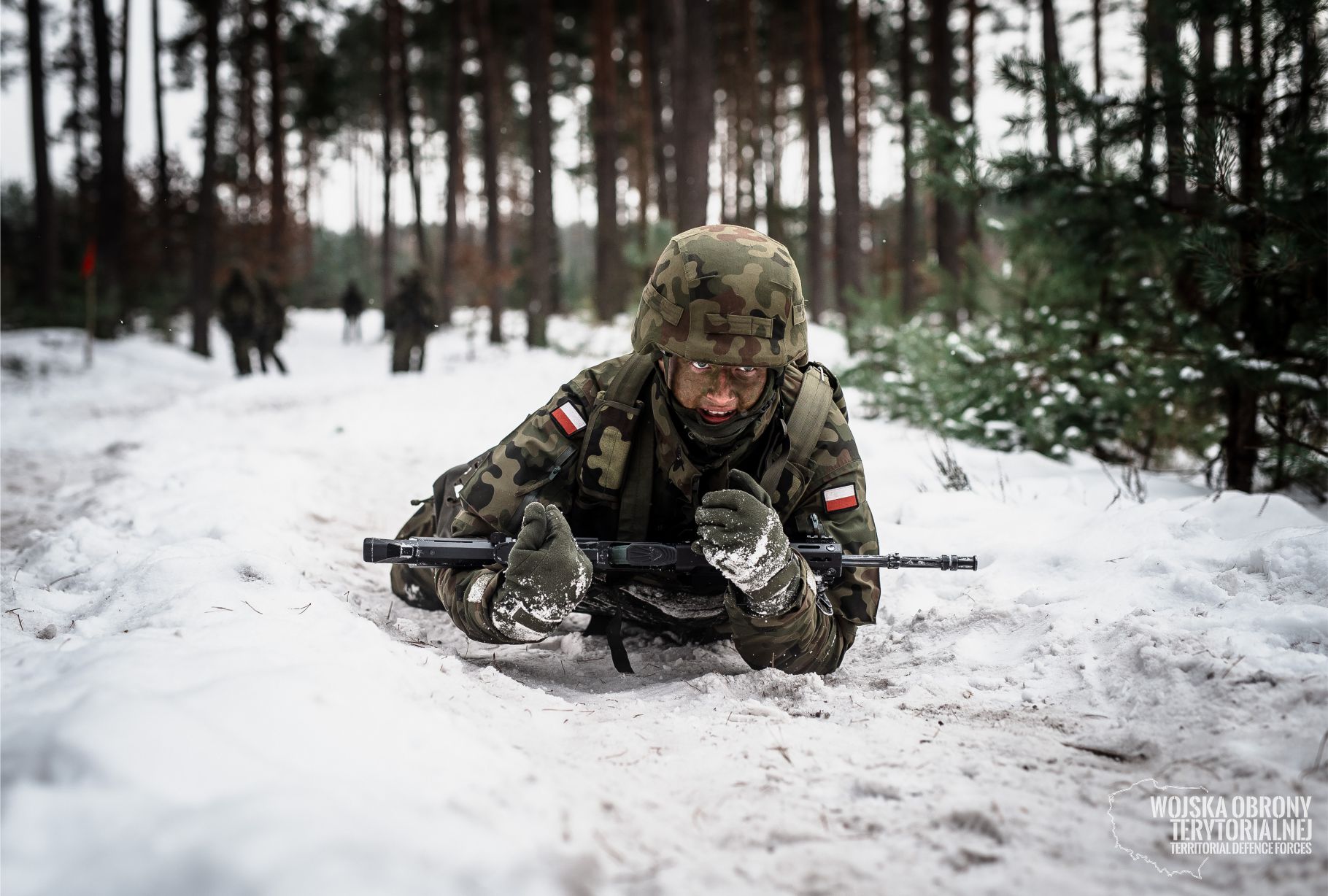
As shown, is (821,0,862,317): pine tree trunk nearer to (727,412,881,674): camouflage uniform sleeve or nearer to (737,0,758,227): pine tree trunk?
(737,0,758,227): pine tree trunk

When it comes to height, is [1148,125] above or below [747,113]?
below

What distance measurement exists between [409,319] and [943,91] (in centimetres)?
881

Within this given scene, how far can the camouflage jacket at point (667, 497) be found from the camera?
8.93 feet

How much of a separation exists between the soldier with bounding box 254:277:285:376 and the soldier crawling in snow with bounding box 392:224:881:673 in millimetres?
12662

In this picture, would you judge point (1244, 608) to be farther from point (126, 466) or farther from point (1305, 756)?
point (126, 466)

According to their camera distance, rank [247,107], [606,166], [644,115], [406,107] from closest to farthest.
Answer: [606,166], [644,115], [406,107], [247,107]

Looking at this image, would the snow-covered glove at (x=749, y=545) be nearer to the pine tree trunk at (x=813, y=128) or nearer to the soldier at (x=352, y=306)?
the pine tree trunk at (x=813, y=128)

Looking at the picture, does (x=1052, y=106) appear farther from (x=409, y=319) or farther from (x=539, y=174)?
(x=409, y=319)

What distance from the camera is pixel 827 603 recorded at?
263 centimetres

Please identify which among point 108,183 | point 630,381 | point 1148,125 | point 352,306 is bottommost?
point 630,381

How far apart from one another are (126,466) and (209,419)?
9.36 ft

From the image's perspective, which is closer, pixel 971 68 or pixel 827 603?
pixel 827 603

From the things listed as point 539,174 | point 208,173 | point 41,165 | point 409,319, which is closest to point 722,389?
point 409,319

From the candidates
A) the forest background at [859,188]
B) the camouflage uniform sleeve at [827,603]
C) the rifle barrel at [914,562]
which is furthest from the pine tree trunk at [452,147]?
the rifle barrel at [914,562]
